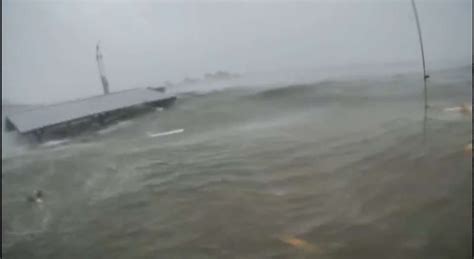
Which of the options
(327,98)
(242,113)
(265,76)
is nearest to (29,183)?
(242,113)

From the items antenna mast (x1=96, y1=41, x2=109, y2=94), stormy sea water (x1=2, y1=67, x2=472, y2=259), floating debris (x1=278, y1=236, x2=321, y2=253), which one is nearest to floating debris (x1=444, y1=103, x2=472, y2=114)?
stormy sea water (x1=2, y1=67, x2=472, y2=259)

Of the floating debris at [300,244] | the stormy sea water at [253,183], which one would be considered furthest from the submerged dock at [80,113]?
the floating debris at [300,244]

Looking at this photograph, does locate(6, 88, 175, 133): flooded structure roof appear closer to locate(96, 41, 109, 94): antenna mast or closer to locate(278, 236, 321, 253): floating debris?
locate(96, 41, 109, 94): antenna mast

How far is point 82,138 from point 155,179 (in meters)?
2.01

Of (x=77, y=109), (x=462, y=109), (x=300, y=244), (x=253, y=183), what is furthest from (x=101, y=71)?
(x=462, y=109)

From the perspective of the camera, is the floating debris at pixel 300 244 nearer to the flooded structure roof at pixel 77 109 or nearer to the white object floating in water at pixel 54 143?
the flooded structure roof at pixel 77 109

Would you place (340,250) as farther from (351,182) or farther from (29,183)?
(29,183)

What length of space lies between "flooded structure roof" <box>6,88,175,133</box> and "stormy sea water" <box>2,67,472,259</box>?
0.31m

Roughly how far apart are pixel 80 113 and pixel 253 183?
3.04m

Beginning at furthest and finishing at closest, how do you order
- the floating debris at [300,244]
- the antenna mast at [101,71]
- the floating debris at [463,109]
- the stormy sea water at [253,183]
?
the floating debris at [463,109], the antenna mast at [101,71], the stormy sea water at [253,183], the floating debris at [300,244]

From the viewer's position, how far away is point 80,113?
573 cm

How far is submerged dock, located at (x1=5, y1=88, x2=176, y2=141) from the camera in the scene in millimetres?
5301

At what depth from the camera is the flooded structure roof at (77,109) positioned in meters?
5.27

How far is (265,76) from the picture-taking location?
21.5 feet
